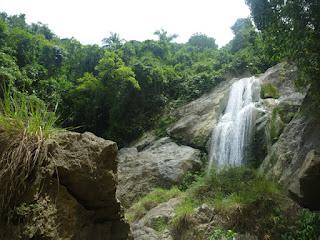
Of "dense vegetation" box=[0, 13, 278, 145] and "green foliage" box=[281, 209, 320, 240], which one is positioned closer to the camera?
"green foliage" box=[281, 209, 320, 240]

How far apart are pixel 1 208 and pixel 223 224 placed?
5.88 meters

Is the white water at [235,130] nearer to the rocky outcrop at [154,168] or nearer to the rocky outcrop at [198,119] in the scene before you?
the rocky outcrop at [198,119]

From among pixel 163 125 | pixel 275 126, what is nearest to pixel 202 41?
pixel 163 125

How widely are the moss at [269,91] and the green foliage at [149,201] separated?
5.09 m

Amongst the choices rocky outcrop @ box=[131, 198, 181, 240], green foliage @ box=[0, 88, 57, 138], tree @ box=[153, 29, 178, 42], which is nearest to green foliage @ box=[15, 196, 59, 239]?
green foliage @ box=[0, 88, 57, 138]

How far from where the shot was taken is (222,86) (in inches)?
736

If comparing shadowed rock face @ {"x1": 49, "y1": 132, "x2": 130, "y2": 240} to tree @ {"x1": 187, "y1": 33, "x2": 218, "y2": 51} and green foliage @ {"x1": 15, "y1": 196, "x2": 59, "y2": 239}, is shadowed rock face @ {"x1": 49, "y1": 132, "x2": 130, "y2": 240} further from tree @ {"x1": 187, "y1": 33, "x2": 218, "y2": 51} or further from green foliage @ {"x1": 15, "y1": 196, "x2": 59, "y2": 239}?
tree @ {"x1": 187, "y1": 33, "x2": 218, "y2": 51}

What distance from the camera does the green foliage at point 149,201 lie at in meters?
10.9

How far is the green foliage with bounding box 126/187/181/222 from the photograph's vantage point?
35.6ft

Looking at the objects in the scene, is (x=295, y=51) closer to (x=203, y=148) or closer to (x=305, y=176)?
(x=305, y=176)

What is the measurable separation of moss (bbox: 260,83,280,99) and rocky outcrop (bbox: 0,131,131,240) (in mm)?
10746

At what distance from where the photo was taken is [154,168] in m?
13.6

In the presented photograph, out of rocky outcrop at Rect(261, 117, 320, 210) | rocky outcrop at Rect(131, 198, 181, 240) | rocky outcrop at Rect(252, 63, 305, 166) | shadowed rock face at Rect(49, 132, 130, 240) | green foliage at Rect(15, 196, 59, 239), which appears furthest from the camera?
rocky outcrop at Rect(252, 63, 305, 166)

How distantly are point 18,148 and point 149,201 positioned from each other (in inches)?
322
